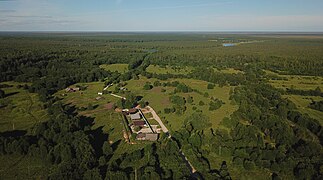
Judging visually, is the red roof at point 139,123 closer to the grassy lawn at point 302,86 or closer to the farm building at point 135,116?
the farm building at point 135,116

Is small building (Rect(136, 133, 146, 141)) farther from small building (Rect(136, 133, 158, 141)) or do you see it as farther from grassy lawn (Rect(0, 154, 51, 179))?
grassy lawn (Rect(0, 154, 51, 179))

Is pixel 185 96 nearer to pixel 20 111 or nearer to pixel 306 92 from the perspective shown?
pixel 306 92

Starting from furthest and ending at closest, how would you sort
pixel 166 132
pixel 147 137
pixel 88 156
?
pixel 166 132
pixel 147 137
pixel 88 156

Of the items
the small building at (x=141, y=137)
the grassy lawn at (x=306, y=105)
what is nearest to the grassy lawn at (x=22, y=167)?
the small building at (x=141, y=137)

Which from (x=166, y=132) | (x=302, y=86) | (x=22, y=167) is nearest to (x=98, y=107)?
(x=166, y=132)

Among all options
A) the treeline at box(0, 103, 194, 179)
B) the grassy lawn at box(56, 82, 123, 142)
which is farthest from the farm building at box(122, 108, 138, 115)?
the treeline at box(0, 103, 194, 179)

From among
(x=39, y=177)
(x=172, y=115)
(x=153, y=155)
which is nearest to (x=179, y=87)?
(x=172, y=115)

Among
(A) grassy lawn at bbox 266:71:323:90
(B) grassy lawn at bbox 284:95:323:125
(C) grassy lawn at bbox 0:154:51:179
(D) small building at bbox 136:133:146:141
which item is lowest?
(A) grassy lawn at bbox 266:71:323:90
